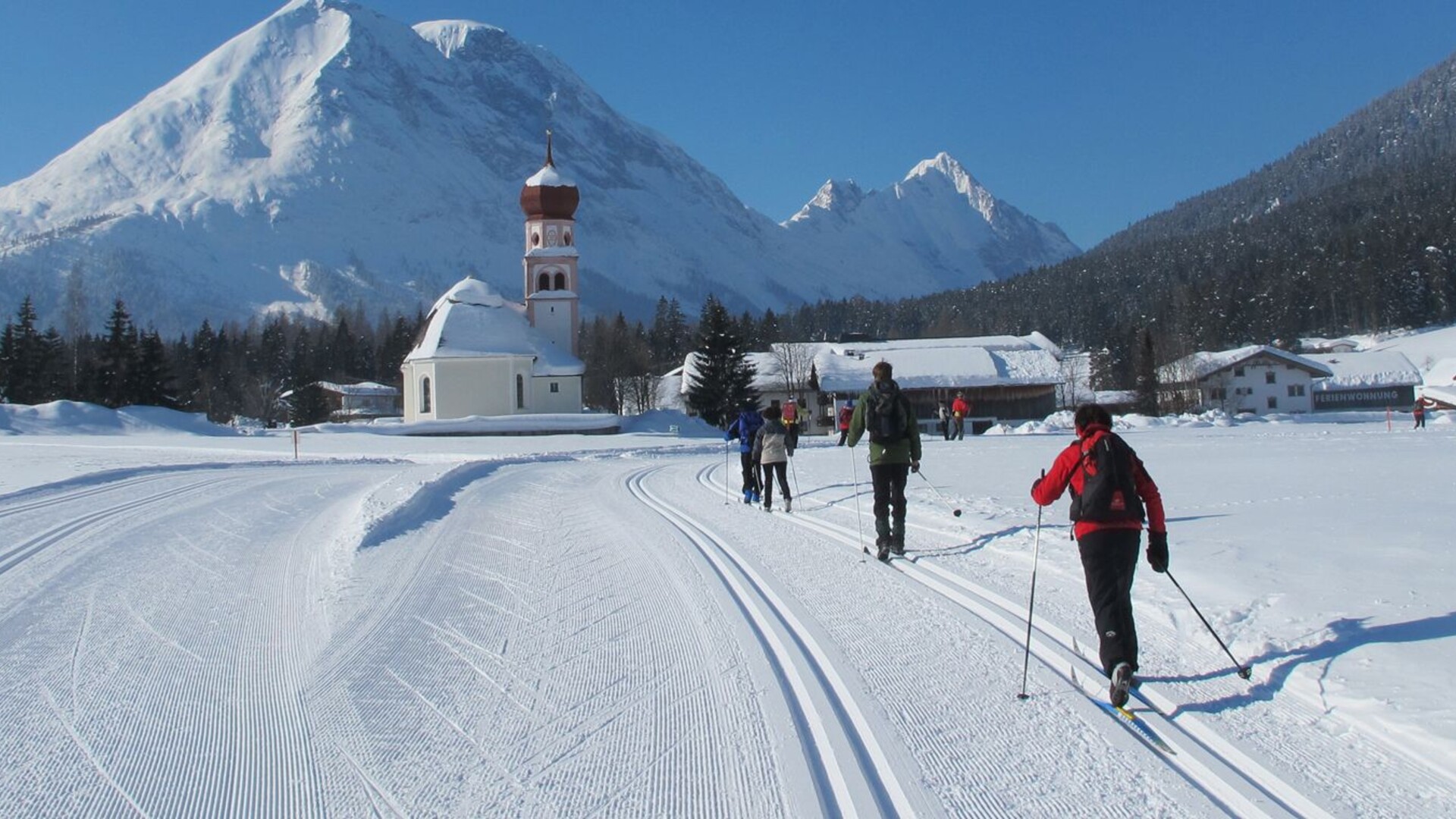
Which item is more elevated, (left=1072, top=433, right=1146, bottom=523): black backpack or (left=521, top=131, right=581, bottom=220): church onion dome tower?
(left=521, top=131, right=581, bottom=220): church onion dome tower

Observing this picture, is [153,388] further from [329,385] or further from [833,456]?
[833,456]

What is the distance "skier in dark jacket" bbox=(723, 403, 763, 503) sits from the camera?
51.1ft

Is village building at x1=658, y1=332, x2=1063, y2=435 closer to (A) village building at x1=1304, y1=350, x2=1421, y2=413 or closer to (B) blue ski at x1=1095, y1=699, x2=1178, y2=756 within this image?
(A) village building at x1=1304, y1=350, x2=1421, y2=413

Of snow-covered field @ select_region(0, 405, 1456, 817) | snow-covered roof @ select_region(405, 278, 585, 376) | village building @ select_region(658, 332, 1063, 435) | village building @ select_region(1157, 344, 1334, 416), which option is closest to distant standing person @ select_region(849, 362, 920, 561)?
snow-covered field @ select_region(0, 405, 1456, 817)

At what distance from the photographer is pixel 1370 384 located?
262 ft

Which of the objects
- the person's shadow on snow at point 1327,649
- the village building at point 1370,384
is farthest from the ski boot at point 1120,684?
the village building at point 1370,384

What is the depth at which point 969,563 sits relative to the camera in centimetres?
913

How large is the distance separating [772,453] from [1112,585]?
9.15 metres

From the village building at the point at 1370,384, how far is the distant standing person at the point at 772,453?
7648cm

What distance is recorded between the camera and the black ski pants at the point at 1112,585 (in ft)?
17.4

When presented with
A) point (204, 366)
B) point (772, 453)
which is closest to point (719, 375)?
point (772, 453)

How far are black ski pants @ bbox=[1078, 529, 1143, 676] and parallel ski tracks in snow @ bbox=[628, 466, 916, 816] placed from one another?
1.34 metres

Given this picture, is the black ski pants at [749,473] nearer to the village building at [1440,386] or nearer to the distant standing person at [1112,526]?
the distant standing person at [1112,526]

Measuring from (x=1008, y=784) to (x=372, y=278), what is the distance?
198 metres
